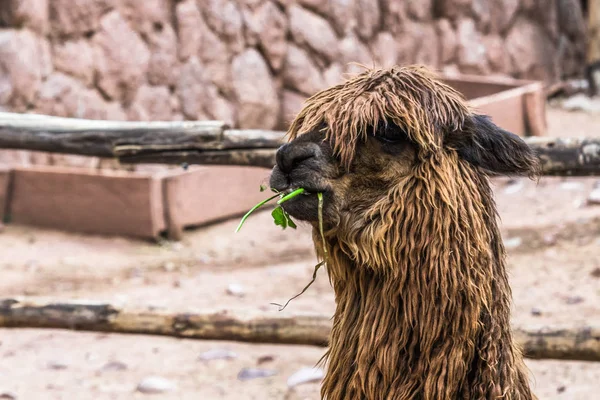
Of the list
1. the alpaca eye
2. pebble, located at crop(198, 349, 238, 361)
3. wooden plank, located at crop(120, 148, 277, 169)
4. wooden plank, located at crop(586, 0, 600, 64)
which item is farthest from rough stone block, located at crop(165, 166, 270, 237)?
wooden plank, located at crop(586, 0, 600, 64)

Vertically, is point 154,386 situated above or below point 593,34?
below

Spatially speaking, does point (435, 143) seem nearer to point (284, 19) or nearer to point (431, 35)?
point (284, 19)

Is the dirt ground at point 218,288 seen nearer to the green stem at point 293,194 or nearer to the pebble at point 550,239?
the pebble at point 550,239

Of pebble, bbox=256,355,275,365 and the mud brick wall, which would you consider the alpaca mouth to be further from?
the mud brick wall

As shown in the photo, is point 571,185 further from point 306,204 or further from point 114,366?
Answer: point 306,204

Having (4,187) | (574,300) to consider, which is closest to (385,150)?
(574,300)

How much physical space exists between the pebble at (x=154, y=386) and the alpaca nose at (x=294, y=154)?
2205 mm

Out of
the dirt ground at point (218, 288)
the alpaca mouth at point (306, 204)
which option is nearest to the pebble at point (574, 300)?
the dirt ground at point (218, 288)

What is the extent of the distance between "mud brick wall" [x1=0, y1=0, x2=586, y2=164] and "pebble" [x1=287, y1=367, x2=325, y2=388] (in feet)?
9.07

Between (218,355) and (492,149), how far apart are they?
2697 millimetres

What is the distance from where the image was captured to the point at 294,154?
2332 millimetres

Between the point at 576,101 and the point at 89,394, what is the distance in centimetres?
947

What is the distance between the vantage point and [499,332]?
242 cm

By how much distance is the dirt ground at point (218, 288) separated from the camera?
169 inches
